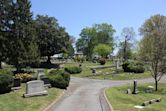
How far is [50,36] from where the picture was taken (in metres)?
70.6

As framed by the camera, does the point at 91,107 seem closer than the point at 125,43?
Yes

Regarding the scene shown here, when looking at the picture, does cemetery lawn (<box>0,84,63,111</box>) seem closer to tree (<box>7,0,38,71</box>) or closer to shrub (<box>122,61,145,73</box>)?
tree (<box>7,0,38,71</box>)

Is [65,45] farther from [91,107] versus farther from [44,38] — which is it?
[91,107]

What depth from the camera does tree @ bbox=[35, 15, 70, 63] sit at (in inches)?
2766

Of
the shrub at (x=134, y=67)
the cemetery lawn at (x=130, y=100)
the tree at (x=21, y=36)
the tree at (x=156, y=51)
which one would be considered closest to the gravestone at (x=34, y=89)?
the cemetery lawn at (x=130, y=100)

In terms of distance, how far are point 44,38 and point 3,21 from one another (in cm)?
2110

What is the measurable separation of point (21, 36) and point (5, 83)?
2273 centimetres

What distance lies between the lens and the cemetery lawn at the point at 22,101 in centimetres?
2211

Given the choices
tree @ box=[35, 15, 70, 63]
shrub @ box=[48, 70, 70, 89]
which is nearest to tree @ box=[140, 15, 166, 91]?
shrub @ box=[48, 70, 70, 89]

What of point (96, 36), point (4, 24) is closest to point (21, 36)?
point (4, 24)

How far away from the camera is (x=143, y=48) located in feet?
135

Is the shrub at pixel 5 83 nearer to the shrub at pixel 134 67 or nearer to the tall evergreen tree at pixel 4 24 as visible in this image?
the tall evergreen tree at pixel 4 24

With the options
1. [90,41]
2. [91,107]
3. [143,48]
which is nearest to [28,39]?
[143,48]

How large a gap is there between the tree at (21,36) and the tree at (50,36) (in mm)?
19658
